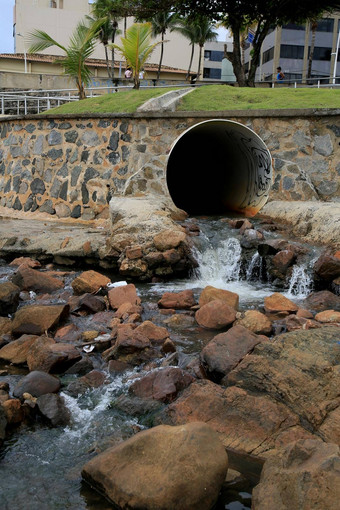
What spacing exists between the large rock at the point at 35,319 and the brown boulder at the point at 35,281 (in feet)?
5.23

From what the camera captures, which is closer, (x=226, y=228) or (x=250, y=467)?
(x=250, y=467)

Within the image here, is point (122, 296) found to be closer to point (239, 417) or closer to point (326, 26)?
point (239, 417)

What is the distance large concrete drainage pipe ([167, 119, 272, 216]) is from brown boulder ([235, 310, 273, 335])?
5.23 m

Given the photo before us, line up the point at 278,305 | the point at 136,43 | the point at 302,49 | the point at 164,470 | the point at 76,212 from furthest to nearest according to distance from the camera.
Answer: the point at 302,49
the point at 136,43
the point at 76,212
the point at 278,305
the point at 164,470

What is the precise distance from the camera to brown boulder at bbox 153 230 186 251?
8.61 meters

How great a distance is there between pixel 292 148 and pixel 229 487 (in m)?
8.76

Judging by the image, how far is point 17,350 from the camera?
5.51m

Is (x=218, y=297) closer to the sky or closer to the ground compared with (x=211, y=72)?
closer to the ground

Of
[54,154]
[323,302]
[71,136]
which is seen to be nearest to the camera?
[323,302]

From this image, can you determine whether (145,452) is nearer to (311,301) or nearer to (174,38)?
(311,301)

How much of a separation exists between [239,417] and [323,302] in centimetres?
377

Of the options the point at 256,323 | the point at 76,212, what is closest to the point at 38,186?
the point at 76,212

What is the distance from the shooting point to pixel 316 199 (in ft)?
35.7

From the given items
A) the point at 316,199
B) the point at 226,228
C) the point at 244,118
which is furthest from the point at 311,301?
the point at 244,118
